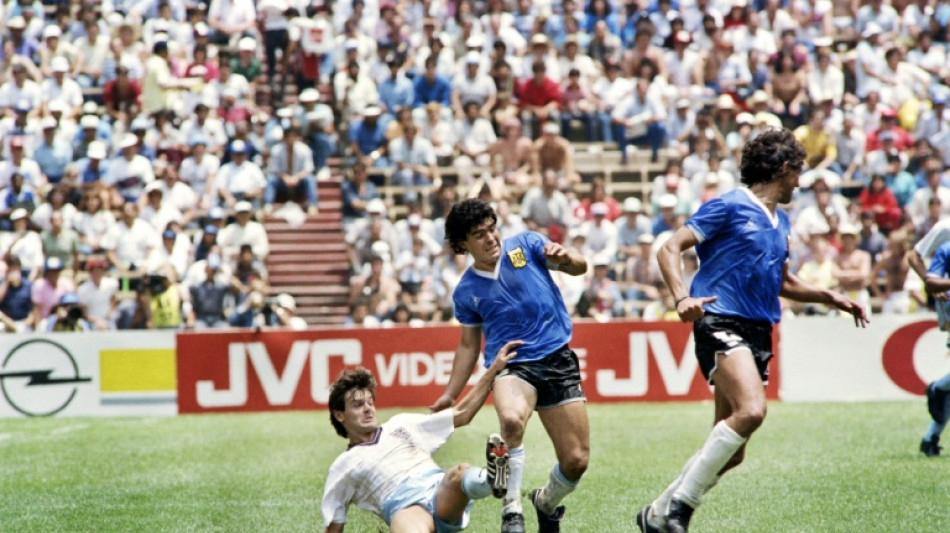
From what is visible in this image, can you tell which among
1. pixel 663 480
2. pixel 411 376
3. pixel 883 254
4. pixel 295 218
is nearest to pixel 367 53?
pixel 295 218

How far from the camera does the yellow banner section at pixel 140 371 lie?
1742cm

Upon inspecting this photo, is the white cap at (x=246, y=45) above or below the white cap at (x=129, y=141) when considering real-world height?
above

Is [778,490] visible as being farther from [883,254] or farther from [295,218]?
[295,218]

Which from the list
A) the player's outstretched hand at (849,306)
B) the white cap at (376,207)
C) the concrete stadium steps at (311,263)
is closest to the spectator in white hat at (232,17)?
the concrete stadium steps at (311,263)

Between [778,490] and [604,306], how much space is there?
8905 millimetres

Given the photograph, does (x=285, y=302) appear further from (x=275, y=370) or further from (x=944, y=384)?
(x=944, y=384)

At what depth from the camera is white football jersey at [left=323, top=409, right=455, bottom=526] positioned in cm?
714

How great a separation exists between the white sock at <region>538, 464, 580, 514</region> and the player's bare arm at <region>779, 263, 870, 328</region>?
165cm

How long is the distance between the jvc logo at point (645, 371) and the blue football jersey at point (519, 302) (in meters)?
9.10

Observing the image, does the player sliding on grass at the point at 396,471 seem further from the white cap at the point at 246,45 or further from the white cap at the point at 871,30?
the white cap at the point at 871,30

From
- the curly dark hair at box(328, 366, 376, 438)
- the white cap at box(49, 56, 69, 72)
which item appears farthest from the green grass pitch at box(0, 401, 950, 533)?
the white cap at box(49, 56, 69, 72)

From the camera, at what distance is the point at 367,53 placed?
22984 mm

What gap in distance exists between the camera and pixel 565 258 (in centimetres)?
784

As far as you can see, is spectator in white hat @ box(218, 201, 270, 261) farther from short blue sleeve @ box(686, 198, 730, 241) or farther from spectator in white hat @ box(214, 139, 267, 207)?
short blue sleeve @ box(686, 198, 730, 241)
